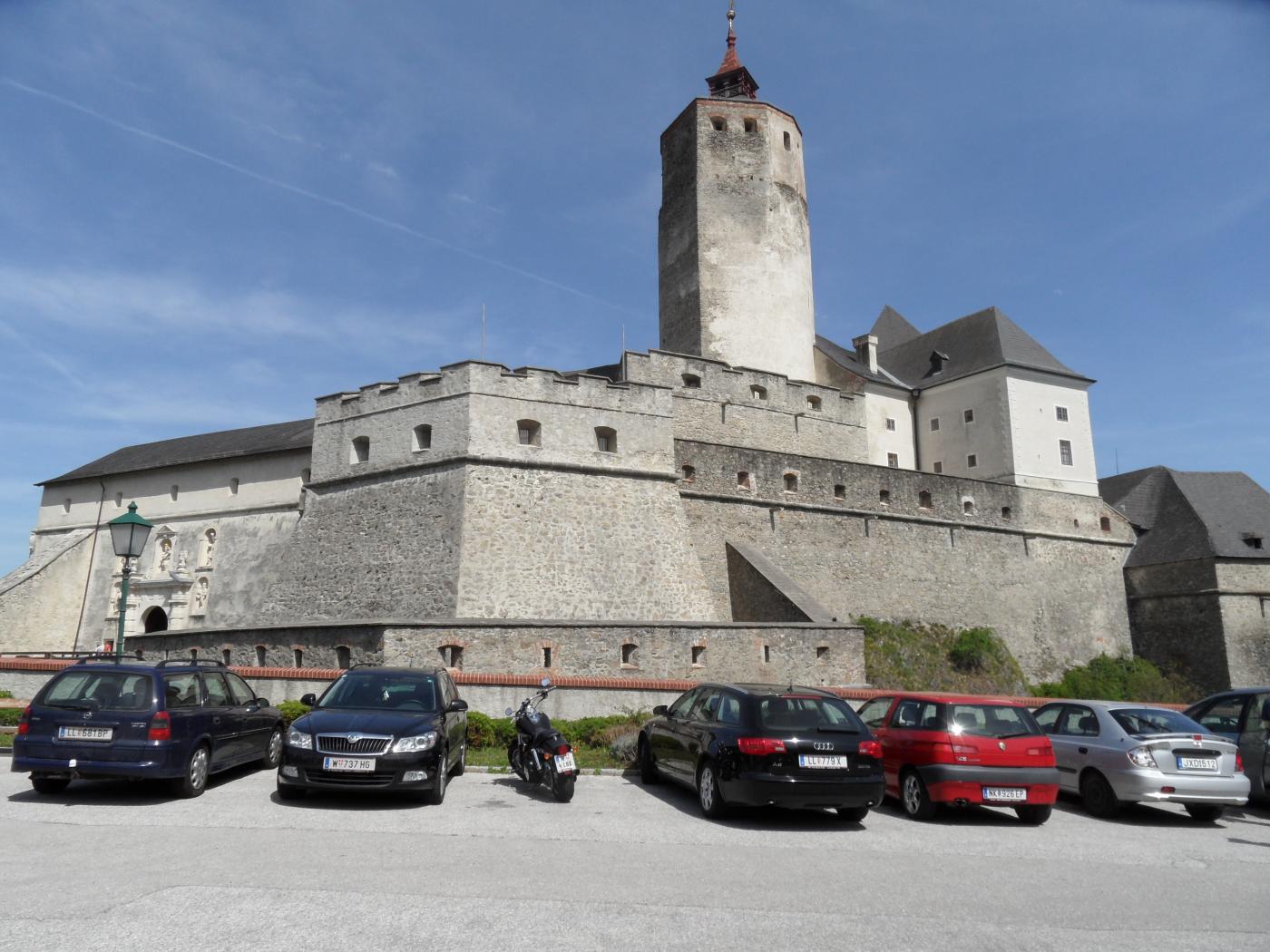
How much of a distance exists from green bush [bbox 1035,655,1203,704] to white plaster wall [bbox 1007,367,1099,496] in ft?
20.7

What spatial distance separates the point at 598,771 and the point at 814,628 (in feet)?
30.5

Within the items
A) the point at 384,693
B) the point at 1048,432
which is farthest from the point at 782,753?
the point at 1048,432

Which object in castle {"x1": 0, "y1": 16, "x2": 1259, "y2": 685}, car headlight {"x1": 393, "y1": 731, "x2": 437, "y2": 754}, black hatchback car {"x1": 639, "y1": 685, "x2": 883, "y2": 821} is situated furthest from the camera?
castle {"x1": 0, "y1": 16, "x2": 1259, "y2": 685}

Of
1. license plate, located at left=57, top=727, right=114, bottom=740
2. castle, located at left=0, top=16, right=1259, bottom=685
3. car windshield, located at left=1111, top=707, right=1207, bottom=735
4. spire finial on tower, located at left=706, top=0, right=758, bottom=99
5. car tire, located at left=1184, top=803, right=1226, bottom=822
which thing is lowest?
car tire, located at left=1184, top=803, right=1226, bottom=822

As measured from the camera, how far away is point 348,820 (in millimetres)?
8062

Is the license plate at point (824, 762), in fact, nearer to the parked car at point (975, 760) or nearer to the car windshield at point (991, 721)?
the parked car at point (975, 760)

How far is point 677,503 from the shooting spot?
2323 centimetres

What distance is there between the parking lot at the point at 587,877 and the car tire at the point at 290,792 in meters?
0.17

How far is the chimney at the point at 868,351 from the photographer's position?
36719 mm

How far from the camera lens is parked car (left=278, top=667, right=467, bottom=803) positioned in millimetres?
8445

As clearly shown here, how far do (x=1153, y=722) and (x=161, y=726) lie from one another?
1021 centimetres

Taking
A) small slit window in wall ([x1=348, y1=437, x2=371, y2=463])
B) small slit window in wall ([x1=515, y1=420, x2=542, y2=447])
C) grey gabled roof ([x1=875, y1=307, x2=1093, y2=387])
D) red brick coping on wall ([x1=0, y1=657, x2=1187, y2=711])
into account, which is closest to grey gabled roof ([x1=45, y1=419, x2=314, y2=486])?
small slit window in wall ([x1=348, y1=437, x2=371, y2=463])

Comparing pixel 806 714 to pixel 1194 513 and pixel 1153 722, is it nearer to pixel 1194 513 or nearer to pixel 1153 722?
pixel 1153 722

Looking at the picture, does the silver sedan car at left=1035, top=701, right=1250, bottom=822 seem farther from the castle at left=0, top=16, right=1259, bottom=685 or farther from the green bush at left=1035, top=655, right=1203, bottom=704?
the green bush at left=1035, top=655, right=1203, bottom=704
